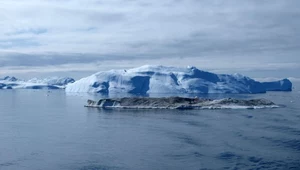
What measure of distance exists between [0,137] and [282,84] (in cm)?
12230

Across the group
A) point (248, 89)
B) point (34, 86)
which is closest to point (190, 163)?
point (248, 89)

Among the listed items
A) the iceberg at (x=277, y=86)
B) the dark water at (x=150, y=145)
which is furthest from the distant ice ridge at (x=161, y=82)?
the dark water at (x=150, y=145)

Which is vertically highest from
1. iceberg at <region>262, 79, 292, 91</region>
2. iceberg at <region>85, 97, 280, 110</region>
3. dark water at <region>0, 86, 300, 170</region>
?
iceberg at <region>262, 79, 292, 91</region>

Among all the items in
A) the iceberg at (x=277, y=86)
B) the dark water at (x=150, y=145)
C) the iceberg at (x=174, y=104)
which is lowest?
the dark water at (x=150, y=145)

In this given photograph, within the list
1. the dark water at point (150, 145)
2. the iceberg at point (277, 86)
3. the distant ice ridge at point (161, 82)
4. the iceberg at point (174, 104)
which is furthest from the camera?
the iceberg at point (277, 86)

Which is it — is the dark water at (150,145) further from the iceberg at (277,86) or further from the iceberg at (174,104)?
the iceberg at (277,86)

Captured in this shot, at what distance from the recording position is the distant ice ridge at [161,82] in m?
117

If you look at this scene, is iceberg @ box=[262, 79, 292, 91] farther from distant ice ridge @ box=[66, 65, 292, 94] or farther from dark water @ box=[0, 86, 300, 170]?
dark water @ box=[0, 86, 300, 170]

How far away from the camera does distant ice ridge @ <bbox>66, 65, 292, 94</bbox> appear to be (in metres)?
117

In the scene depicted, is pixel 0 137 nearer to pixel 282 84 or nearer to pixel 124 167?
pixel 124 167

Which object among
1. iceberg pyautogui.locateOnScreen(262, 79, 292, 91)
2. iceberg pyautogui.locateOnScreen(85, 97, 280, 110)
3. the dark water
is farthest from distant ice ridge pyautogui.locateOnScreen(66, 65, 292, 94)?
the dark water

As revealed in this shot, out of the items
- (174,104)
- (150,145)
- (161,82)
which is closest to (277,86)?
(161,82)

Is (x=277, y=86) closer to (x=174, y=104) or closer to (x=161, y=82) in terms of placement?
(x=161, y=82)

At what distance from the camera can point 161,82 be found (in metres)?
117
